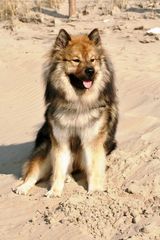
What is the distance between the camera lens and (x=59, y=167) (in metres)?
5.79

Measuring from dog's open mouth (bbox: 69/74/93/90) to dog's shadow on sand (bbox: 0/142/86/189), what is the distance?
1.08 m

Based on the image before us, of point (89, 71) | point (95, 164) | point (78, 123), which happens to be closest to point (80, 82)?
point (89, 71)

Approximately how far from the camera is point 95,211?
5.07 meters

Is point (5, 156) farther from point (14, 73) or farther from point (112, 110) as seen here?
point (14, 73)

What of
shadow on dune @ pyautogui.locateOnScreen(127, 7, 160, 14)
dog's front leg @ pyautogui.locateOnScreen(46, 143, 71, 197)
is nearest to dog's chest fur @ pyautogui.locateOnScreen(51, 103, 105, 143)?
dog's front leg @ pyautogui.locateOnScreen(46, 143, 71, 197)

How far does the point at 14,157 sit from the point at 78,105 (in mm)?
2084

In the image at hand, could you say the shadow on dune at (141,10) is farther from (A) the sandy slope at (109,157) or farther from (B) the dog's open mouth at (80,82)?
(B) the dog's open mouth at (80,82)

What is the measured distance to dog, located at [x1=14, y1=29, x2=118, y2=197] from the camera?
18.5 ft

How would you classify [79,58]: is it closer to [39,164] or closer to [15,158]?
[39,164]

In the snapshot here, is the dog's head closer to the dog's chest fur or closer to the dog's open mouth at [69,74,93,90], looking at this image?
the dog's open mouth at [69,74,93,90]

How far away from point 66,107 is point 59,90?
0.62 ft

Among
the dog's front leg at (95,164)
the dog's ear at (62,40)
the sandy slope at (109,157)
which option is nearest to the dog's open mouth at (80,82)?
the dog's ear at (62,40)

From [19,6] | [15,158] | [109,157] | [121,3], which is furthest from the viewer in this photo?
[19,6]

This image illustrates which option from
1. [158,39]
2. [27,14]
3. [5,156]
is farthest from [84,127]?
[27,14]
